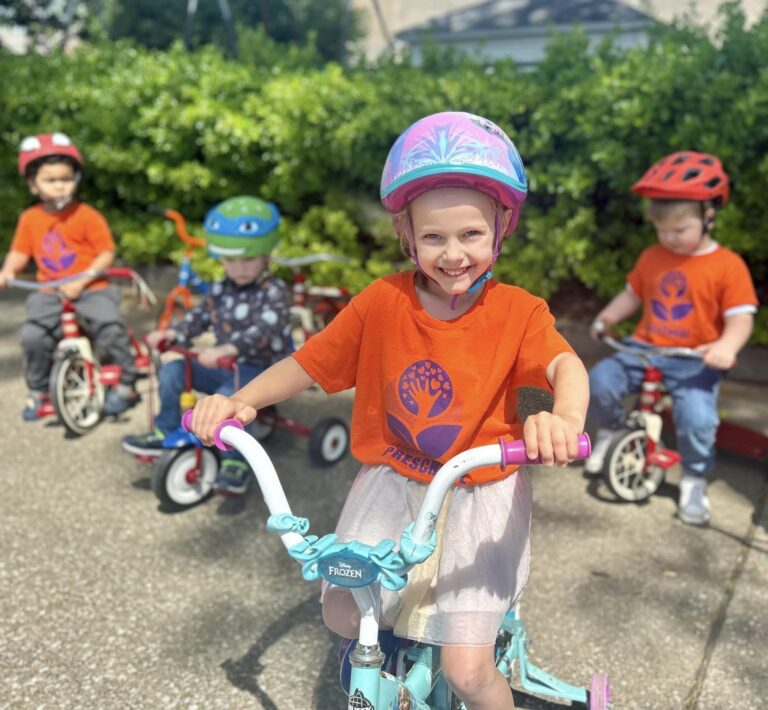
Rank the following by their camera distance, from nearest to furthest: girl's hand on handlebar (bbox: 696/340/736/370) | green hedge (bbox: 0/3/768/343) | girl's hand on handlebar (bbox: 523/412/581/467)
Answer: girl's hand on handlebar (bbox: 523/412/581/467), girl's hand on handlebar (bbox: 696/340/736/370), green hedge (bbox: 0/3/768/343)

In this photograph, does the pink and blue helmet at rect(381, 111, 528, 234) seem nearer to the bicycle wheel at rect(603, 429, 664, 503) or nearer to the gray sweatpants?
the bicycle wheel at rect(603, 429, 664, 503)

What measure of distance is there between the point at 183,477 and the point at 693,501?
→ 97.2 inches

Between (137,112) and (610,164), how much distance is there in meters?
4.59

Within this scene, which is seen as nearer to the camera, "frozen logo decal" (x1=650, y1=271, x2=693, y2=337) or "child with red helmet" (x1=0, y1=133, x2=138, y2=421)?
"frozen logo decal" (x1=650, y1=271, x2=693, y2=337)

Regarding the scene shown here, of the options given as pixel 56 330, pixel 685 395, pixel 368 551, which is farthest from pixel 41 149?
pixel 368 551

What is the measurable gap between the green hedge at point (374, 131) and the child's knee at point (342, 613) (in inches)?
148

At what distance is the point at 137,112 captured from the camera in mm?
7816

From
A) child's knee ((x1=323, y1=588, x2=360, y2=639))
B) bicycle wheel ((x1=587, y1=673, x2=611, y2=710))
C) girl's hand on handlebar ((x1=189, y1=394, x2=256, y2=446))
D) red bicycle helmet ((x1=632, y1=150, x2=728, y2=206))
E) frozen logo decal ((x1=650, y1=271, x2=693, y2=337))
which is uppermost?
red bicycle helmet ((x1=632, y1=150, x2=728, y2=206))

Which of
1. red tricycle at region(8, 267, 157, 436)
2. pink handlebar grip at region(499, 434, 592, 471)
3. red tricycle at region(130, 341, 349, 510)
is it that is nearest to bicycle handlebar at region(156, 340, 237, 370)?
red tricycle at region(130, 341, 349, 510)

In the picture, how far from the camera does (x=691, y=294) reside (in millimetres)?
4148

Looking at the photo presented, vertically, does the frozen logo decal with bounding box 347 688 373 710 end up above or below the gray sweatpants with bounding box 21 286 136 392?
below

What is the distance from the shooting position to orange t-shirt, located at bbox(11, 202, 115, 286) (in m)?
5.28

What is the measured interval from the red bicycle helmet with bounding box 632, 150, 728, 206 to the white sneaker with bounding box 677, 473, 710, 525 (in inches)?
53.0

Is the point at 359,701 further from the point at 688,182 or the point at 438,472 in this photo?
the point at 688,182
